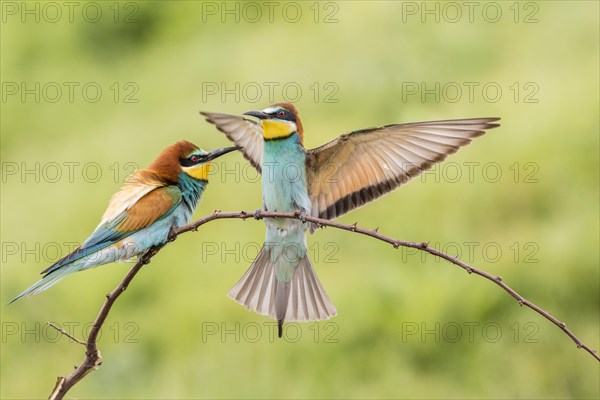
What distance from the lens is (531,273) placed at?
9.84ft

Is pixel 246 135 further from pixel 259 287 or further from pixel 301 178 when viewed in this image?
pixel 259 287

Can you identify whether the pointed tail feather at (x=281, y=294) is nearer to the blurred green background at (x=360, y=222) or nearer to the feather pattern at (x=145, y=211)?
the feather pattern at (x=145, y=211)

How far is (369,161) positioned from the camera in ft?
6.68

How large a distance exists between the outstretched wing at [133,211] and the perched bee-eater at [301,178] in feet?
0.86

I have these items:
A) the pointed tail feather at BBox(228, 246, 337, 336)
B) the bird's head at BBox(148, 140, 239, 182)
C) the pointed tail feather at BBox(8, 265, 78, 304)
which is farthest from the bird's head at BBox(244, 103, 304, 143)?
the pointed tail feather at BBox(8, 265, 78, 304)

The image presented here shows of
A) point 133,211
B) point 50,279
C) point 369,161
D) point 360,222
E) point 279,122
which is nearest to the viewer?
point 50,279

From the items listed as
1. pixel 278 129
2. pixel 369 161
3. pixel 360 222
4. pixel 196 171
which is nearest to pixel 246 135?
pixel 278 129

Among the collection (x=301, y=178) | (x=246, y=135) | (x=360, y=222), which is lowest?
(x=360, y=222)

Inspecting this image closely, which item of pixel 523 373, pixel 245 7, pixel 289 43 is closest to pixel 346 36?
pixel 289 43

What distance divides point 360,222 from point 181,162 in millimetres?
1375

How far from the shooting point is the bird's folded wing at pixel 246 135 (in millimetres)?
2227

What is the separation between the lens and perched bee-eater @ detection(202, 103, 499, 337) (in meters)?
1.99

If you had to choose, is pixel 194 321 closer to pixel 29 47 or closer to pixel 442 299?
pixel 442 299

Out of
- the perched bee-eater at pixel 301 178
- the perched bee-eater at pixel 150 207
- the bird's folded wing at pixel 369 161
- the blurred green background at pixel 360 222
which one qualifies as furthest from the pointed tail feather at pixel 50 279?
the blurred green background at pixel 360 222
